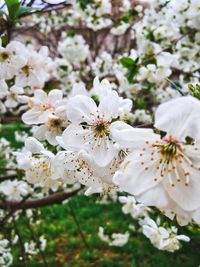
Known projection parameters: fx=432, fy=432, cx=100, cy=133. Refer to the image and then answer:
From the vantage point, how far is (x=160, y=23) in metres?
2.82

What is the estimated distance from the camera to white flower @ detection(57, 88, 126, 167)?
0.94 meters

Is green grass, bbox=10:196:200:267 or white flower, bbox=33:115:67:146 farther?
green grass, bbox=10:196:200:267

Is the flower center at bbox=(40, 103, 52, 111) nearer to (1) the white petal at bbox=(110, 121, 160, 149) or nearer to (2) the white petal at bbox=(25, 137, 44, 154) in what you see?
(2) the white petal at bbox=(25, 137, 44, 154)

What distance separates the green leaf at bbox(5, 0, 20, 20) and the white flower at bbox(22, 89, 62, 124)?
237 mm

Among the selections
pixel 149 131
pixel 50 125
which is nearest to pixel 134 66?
pixel 50 125

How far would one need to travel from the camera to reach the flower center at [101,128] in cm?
Answer: 96

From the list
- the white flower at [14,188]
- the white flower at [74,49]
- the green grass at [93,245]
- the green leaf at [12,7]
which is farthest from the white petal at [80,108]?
the white flower at [74,49]

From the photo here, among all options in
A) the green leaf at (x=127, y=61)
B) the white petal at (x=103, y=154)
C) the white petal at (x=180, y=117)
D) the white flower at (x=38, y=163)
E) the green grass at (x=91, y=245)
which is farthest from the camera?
the green grass at (x=91, y=245)

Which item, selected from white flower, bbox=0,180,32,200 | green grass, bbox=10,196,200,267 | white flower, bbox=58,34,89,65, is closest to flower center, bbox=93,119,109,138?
white flower, bbox=0,180,32,200

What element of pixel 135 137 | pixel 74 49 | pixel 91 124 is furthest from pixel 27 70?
pixel 74 49

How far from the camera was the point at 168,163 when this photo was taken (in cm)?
78

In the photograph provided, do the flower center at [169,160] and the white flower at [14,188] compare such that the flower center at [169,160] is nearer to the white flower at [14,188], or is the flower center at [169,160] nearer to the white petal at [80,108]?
the white petal at [80,108]

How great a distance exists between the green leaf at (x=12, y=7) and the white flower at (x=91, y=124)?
390 mm

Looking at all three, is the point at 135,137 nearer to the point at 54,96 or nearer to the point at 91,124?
the point at 91,124
